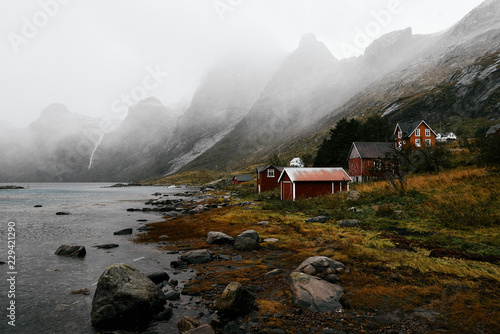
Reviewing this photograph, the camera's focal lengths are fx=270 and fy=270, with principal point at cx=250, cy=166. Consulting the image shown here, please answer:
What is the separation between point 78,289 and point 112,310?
15.2 feet

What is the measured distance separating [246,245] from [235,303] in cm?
842

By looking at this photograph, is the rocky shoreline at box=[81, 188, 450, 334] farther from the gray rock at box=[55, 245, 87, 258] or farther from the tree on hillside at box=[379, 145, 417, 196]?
the tree on hillside at box=[379, 145, 417, 196]

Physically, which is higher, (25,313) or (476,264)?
(476,264)

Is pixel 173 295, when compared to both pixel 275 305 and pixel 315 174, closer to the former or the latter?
pixel 275 305

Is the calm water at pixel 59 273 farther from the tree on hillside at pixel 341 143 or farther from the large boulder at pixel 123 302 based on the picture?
the tree on hillside at pixel 341 143

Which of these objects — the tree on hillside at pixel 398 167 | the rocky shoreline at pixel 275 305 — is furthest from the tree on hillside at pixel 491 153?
the rocky shoreline at pixel 275 305

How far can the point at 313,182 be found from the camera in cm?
4041

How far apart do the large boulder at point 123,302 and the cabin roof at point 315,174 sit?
3107 cm

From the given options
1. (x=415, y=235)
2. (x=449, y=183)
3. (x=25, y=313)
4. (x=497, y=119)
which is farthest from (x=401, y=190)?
(x=497, y=119)

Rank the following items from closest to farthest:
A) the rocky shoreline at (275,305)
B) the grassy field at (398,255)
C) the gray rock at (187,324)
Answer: the rocky shoreline at (275,305), the gray rock at (187,324), the grassy field at (398,255)

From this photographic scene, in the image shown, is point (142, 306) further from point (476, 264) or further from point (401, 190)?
point (401, 190)

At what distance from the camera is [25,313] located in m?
10.1

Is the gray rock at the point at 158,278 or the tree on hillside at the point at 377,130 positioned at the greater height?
the tree on hillside at the point at 377,130

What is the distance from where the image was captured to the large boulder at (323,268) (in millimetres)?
11121
